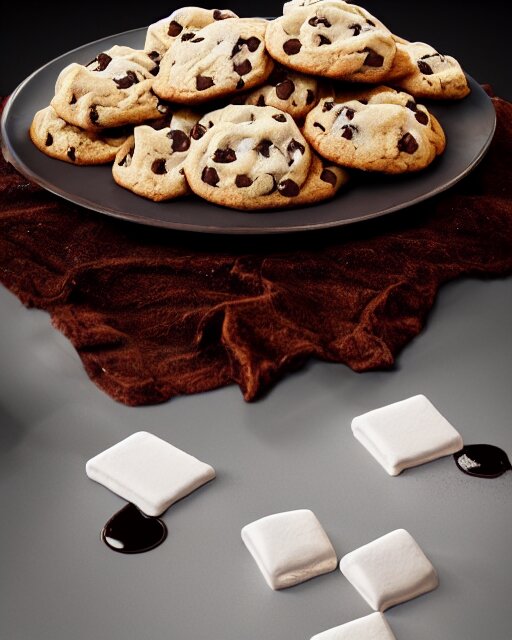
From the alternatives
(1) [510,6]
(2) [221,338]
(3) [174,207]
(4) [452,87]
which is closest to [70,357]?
(2) [221,338]

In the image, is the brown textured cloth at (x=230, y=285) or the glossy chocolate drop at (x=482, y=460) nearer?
the glossy chocolate drop at (x=482, y=460)

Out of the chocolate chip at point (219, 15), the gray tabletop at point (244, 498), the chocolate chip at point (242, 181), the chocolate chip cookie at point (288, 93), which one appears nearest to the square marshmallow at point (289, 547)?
the gray tabletop at point (244, 498)

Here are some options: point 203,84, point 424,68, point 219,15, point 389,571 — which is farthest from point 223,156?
point 389,571

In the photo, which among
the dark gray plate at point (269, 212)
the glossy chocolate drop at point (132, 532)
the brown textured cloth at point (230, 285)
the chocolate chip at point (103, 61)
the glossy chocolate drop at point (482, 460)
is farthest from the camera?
the chocolate chip at point (103, 61)

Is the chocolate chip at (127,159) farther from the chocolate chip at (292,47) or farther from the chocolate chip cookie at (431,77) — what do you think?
the chocolate chip cookie at (431,77)

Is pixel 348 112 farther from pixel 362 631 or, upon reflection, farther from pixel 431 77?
pixel 362 631

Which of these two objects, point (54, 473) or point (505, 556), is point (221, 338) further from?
point (505, 556)
